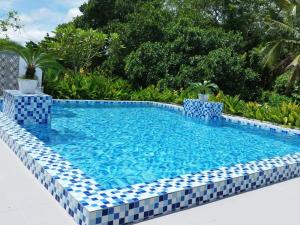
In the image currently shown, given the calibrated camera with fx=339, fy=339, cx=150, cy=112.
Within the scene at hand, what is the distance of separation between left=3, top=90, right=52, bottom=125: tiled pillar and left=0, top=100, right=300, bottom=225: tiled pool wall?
2.31 meters

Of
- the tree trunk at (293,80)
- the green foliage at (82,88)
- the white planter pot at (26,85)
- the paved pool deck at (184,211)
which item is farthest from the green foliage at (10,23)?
the paved pool deck at (184,211)

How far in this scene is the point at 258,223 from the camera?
367cm

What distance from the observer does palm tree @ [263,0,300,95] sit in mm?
18625

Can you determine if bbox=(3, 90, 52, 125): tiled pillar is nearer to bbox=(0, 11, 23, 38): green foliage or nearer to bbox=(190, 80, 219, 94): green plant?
A: bbox=(190, 80, 219, 94): green plant

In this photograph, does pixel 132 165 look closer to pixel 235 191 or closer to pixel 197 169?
pixel 197 169

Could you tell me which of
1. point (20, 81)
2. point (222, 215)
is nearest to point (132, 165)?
point (222, 215)

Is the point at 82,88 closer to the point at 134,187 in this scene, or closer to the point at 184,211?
the point at 134,187

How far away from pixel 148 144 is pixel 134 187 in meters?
3.77

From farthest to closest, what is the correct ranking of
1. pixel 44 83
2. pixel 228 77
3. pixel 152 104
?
pixel 228 77, pixel 152 104, pixel 44 83

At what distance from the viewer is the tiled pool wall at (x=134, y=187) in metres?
3.46

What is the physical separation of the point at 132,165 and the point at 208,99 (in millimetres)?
7890

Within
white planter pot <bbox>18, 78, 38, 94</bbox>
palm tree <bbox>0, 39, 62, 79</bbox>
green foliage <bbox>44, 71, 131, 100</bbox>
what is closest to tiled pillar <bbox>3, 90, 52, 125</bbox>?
white planter pot <bbox>18, 78, 38, 94</bbox>

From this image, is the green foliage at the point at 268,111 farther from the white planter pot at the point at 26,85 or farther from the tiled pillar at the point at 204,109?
the white planter pot at the point at 26,85

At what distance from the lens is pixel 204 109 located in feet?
40.7
